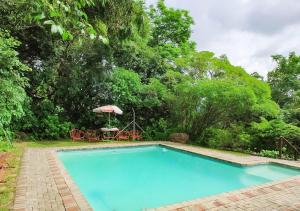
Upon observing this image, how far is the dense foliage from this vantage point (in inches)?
361

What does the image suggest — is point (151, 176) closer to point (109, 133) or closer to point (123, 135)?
point (109, 133)

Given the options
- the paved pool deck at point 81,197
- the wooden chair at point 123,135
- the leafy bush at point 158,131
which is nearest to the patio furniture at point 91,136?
the wooden chair at point 123,135

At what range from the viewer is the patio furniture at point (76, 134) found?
1200cm

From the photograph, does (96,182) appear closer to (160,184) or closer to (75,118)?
(160,184)

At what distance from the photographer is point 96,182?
21.9ft

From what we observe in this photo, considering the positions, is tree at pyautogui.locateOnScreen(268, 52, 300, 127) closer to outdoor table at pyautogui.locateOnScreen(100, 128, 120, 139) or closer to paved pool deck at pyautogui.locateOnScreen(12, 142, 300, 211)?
outdoor table at pyautogui.locateOnScreen(100, 128, 120, 139)

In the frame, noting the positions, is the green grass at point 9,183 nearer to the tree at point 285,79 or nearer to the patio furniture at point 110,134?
the patio furniture at point 110,134

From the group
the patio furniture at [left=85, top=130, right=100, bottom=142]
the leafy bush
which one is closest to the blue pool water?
the patio furniture at [left=85, top=130, right=100, bottom=142]

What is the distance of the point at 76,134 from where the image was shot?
1255 cm

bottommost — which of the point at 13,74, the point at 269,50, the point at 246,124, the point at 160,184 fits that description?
the point at 160,184

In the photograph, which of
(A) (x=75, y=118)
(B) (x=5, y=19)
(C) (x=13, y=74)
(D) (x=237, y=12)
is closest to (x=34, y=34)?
(B) (x=5, y=19)

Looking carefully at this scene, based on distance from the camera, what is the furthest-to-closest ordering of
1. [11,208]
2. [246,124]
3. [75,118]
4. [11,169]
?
[75,118]
[246,124]
[11,169]
[11,208]

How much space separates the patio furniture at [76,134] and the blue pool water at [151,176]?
2233mm

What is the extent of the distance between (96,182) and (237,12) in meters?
6.16
